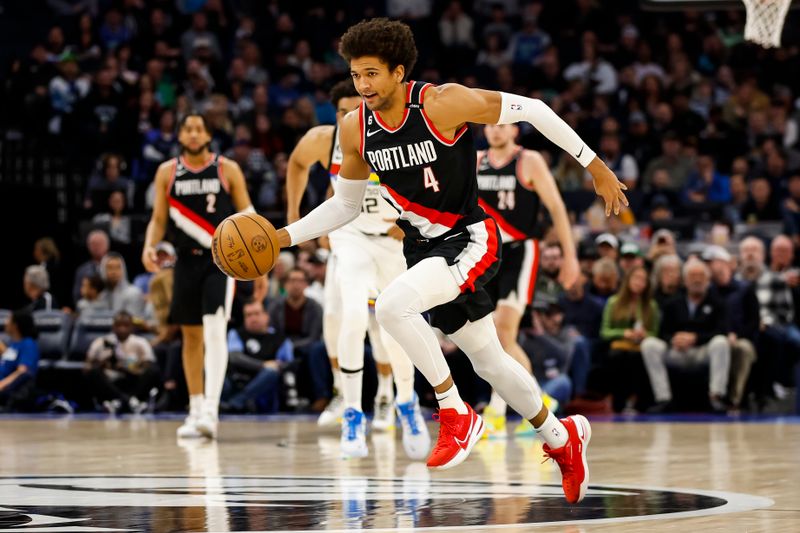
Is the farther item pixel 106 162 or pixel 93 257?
pixel 106 162

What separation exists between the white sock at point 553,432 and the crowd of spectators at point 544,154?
Result: 20.1ft

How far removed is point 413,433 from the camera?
789 centimetres

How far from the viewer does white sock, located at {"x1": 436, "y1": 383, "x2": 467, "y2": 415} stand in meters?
5.61

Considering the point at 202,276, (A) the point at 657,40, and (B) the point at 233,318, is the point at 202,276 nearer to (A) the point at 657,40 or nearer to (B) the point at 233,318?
(B) the point at 233,318

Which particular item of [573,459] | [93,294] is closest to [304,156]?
[573,459]

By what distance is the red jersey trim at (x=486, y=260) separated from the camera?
5.57 metres

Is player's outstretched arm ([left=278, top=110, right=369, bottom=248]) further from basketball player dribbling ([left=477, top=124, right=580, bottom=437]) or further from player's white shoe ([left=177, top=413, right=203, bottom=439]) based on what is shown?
player's white shoe ([left=177, top=413, right=203, bottom=439])

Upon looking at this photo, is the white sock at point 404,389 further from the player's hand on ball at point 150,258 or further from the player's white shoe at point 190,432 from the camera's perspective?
the player's hand on ball at point 150,258

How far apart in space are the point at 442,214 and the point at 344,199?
1.43 ft

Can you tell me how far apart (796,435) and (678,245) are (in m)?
5.20

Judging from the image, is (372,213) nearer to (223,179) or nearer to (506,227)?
(506,227)

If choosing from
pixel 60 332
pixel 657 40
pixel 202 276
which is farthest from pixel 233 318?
pixel 657 40

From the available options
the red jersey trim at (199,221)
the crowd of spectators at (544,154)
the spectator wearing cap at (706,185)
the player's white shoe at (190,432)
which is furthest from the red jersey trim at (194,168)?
the spectator wearing cap at (706,185)

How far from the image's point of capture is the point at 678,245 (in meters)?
14.4
